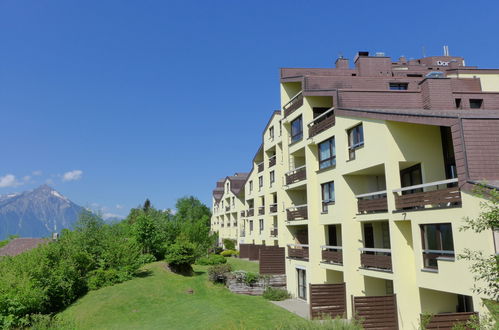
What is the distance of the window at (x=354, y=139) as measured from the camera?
21.2 m

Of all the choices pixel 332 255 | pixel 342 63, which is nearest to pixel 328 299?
pixel 332 255

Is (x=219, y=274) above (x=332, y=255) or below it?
below

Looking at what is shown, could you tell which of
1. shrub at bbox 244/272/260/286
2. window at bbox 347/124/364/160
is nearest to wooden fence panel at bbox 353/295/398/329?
window at bbox 347/124/364/160

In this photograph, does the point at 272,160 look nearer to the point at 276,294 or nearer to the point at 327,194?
the point at 327,194

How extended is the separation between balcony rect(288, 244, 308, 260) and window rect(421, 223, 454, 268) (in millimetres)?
12734

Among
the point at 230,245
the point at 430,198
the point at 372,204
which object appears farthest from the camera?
the point at 230,245

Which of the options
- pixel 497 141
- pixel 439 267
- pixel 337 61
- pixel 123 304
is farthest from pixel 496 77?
pixel 123 304

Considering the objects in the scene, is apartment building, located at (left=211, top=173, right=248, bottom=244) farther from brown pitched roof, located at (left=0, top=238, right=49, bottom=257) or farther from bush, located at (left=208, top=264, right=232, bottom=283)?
brown pitched roof, located at (left=0, top=238, right=49, bottom=257)

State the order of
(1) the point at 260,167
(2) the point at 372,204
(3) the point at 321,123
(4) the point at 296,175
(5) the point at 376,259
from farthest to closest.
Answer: (1) the point at 260,167, (4) the point at 296,175, (3) the point at 321,123, (2) the point at 372,204, (5) the point at 376,259

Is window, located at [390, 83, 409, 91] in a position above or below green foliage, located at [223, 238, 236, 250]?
above

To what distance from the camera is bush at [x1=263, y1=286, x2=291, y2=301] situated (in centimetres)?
2961

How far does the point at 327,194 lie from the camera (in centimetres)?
2600

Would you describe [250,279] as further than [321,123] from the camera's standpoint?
Yes

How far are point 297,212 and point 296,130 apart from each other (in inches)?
282
